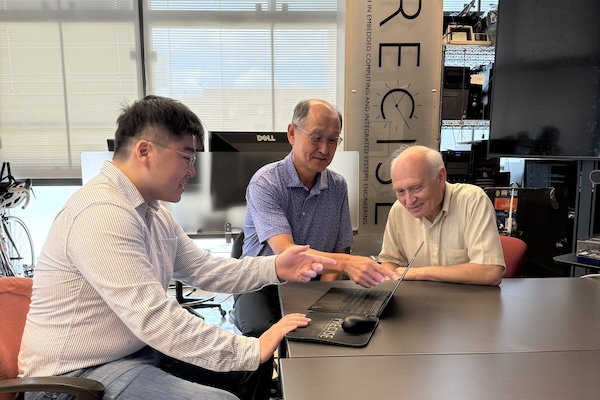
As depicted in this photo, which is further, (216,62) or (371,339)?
(216,62)

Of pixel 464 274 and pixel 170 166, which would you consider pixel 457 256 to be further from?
pixel 170 166

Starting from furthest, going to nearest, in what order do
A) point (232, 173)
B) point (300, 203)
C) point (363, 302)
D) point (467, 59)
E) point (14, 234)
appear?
point (14, 234), point (467, 59), point (232, 173), point (300, 203), point (363, 302)

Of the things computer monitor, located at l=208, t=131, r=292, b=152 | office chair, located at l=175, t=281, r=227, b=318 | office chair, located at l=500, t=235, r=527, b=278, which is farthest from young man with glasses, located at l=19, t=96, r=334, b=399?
office chair, located at l=175, t=281, r=227, b=318

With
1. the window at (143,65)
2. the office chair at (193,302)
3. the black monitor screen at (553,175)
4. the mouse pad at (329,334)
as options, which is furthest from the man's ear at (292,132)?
the window at (143,65)

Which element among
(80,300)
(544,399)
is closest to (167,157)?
(80,300)

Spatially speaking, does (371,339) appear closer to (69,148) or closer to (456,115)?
(456,115)

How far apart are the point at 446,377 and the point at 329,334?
30 cm

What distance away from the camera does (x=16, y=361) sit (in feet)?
3.97

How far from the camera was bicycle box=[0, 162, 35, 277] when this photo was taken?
3.74 meters

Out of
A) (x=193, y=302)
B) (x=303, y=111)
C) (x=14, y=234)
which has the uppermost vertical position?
(x=303, y=111)

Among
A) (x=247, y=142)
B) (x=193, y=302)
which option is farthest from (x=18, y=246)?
(x=247, y=142)

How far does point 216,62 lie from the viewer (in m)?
4.45

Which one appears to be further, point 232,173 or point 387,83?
point 387,83

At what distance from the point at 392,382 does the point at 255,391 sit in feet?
2.51
